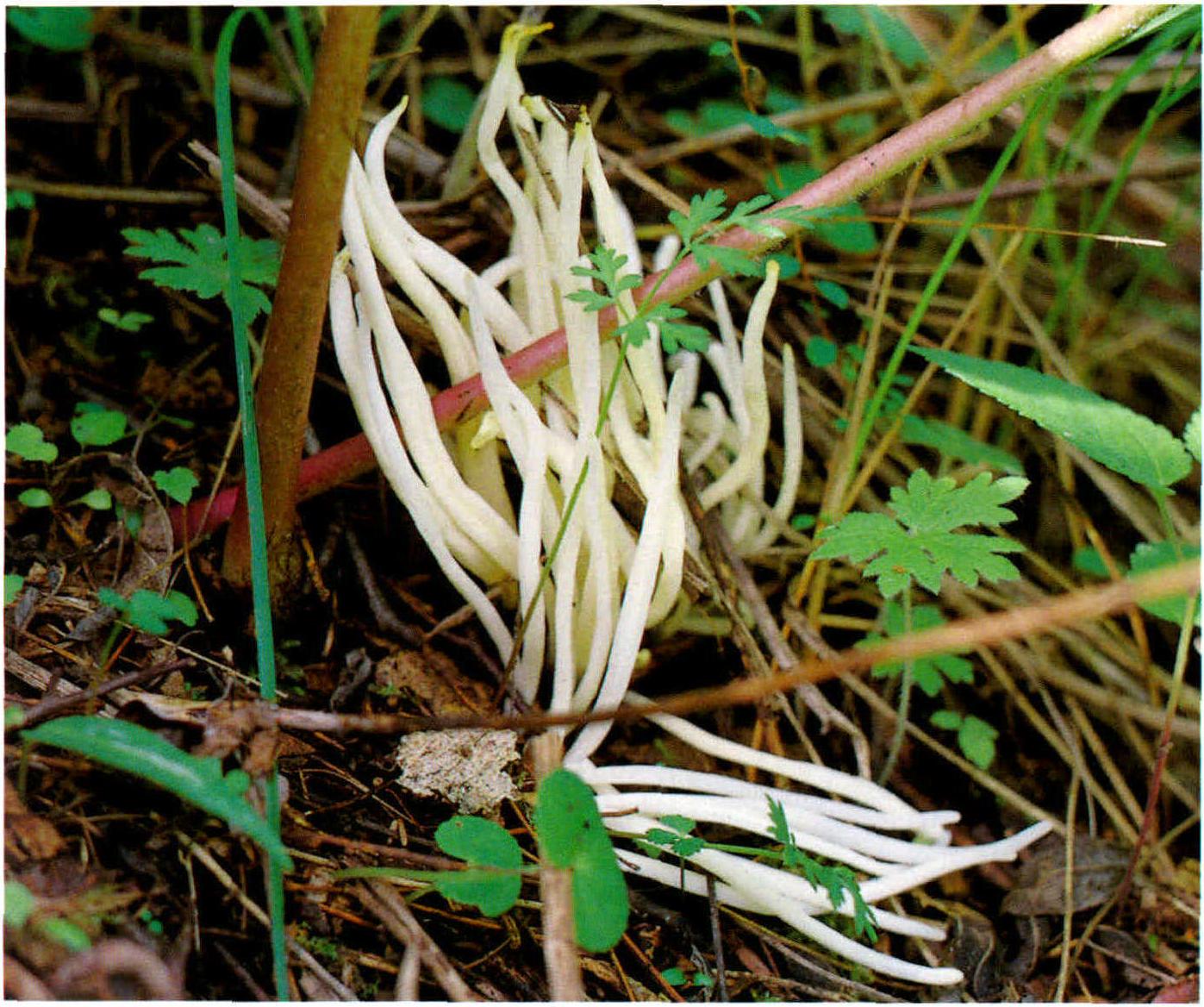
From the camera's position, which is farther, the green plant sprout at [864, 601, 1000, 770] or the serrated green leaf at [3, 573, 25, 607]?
the green plant sprout at [864, 601, 1000, 770]

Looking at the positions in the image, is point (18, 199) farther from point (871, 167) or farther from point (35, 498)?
point (871, 167)

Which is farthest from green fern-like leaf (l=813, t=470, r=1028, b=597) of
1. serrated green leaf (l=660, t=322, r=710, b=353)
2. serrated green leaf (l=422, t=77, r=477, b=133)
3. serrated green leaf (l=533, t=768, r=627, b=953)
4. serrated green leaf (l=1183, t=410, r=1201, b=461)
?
serrated green leaf (l=422, t=77, r=477, b=133)

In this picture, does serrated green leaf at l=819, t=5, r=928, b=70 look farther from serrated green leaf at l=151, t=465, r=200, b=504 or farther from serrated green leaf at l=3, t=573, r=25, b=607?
serrated green leaf at l=3, t=573, r=25, b=607

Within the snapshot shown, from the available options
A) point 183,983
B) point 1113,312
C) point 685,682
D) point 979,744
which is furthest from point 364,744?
point 1113,312

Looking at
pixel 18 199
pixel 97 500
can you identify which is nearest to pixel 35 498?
pixel 97 500

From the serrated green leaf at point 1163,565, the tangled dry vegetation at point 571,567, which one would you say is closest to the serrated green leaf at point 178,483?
the tangled dry vegetation at point 571,567

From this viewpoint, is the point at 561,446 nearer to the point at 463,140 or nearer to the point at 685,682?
the point at 685,682
